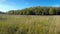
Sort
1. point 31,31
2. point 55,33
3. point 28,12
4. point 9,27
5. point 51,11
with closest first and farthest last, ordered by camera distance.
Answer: point 55,33 < point 31,31 < point 9,27 < point 28,12 < point 51,11

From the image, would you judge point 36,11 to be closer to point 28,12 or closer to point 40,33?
point 28,12

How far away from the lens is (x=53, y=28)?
5379mm

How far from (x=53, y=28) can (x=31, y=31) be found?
3.01 feet

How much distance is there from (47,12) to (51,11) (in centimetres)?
166

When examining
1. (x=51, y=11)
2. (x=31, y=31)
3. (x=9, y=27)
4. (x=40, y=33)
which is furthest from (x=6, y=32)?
(x=51, y=11)

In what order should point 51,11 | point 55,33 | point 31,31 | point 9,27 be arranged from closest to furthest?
point 55,33 → point 31,31 → point 9,27 → point 51,11

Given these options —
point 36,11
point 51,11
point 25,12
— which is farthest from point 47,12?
point 25,12

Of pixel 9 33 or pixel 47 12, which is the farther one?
pixel 47 12

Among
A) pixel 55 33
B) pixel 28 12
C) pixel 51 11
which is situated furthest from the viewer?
pixel 51 11

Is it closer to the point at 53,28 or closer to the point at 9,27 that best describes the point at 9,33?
the point at 9,27

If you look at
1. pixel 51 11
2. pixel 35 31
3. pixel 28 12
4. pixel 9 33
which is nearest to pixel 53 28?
pixel 35 31


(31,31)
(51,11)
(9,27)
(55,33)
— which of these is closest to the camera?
(55,33)

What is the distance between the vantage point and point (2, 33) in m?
5.26

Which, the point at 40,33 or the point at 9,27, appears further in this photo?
the point at 9,27
